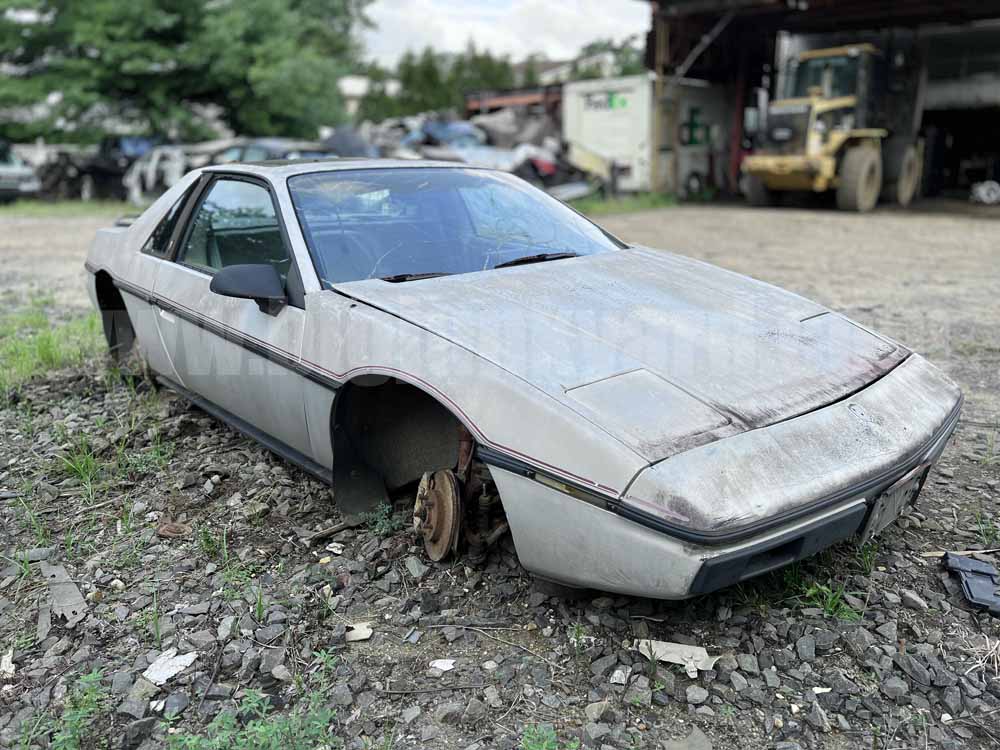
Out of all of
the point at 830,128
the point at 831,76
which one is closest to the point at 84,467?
the point at 830,128

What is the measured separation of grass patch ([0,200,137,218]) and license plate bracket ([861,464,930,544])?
15.8 m

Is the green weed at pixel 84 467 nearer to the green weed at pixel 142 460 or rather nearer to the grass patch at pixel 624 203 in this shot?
the green weed at pixel 142 460

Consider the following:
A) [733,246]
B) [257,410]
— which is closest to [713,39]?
[733,246]

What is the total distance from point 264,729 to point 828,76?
16.1 metres

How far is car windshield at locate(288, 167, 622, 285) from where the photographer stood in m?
2.99

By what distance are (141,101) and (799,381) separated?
21535 mm

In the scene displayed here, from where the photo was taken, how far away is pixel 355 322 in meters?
2.62

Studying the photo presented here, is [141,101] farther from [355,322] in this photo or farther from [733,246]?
[355,322]

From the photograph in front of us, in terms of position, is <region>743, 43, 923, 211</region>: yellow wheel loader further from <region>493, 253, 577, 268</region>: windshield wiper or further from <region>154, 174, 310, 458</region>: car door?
<region>154, 174, 310, 458</region>: car door

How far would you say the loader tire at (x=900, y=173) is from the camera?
17375 mm

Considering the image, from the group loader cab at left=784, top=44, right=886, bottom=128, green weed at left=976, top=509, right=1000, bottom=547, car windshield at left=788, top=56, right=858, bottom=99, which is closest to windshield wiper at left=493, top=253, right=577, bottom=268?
green weed at left=976, top=509, right=1000, bottom=547

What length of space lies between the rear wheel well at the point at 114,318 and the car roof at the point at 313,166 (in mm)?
1073

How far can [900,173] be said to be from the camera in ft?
56.9

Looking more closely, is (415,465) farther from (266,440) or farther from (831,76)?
(831,76)
